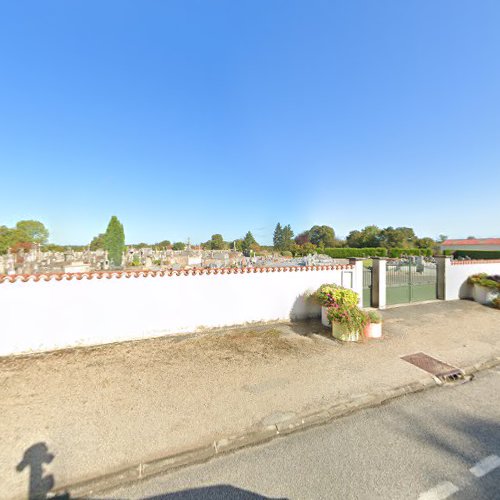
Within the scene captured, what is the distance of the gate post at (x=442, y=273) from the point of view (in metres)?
10.1

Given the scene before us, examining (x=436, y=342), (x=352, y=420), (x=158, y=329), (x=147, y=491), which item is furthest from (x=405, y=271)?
(x=147, y=491)

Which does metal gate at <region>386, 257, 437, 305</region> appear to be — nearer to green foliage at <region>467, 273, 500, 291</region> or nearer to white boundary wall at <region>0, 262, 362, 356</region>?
green foliage at <region>467, 273, 500, 291</region>

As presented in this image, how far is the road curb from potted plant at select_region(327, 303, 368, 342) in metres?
1.78

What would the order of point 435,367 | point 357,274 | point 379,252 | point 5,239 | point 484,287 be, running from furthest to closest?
point 5,239, point 379,252, point 484,287, point 357,274, point 435,367

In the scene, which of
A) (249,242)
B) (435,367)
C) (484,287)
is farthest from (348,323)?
(249,242)

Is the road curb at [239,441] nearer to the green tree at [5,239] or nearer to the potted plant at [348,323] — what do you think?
the potted plant at [348,323]

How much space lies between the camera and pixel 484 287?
980cm

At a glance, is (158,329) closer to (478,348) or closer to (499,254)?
(478,348)

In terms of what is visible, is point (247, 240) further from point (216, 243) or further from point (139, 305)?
point (139, 305)

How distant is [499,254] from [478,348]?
35.6 m

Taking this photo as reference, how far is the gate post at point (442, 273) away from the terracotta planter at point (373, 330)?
607cm

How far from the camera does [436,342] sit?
6.02 m

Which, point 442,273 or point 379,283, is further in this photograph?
point 442,273

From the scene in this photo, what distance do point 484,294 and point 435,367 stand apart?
770 centimetres
